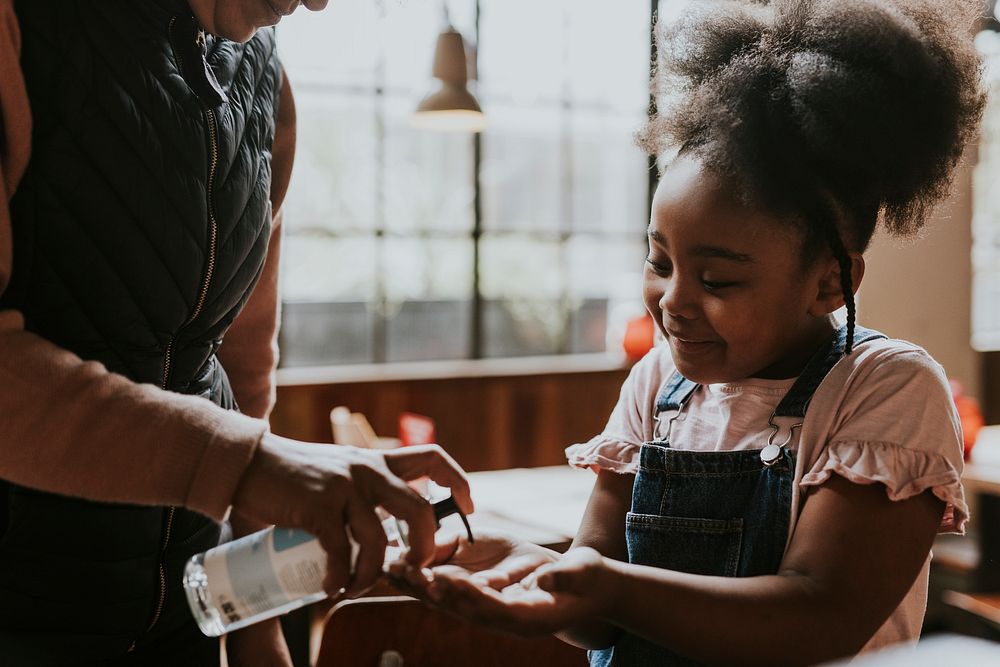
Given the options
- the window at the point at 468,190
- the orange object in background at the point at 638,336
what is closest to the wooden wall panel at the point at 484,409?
the window at the point at 468,190

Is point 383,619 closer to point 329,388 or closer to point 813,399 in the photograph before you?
point 813,399

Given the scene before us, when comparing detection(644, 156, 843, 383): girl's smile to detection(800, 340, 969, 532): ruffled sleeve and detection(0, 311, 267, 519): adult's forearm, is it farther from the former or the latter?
detection(0, 311, 267, 519): adult's forearm

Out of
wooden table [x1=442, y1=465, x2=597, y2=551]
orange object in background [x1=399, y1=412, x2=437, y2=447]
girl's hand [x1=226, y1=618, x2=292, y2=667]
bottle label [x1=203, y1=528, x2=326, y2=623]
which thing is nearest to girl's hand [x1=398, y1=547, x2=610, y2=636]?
bottle label [x1=203, y1=528, x2=326, y2=623]

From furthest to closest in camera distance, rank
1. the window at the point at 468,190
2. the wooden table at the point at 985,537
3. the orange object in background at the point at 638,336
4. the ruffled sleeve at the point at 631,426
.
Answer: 1. the window at the point at 468,190
2. the orange object in background at the point at 638,336
3. the wooden table at the point at 985,537
4. the ruffled sleeve at the point at 631,426

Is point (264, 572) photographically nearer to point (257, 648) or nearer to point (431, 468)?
point (431, 468)

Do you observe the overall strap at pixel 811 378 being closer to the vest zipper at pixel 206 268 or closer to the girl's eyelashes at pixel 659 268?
the girl's eyelashes at pixel 659 268

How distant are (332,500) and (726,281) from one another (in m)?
0.47

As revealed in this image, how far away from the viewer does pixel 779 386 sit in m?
1.05

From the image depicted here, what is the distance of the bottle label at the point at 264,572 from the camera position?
2.71 feet

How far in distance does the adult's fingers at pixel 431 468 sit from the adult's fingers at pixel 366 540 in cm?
16

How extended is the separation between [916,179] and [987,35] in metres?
5.84

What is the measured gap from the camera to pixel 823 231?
969mm

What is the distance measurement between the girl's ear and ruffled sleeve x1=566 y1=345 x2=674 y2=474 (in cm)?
21

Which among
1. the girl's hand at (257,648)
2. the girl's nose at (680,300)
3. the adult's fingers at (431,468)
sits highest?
the girl's nose at (680,300)
